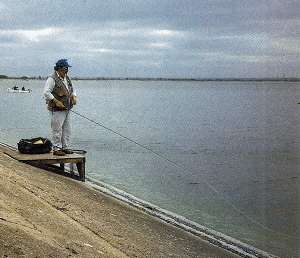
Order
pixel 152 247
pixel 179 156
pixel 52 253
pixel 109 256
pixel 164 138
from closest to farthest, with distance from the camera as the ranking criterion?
pixel 52 253 < pixel 109 256 < pixel 152 247 < pixel 179 156 < pixel 164 138

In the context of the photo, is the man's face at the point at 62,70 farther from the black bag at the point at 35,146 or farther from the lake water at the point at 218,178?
the lake water at the point at 218,178

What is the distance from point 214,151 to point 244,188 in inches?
252

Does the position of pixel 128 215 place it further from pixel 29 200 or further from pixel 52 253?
pixel 52 253

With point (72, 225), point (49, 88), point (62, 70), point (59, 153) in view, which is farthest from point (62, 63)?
point (72, 225)

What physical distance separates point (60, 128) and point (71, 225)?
143 inches

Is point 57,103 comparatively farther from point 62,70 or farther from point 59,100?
point 62,70

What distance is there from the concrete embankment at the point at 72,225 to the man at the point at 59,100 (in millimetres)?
809

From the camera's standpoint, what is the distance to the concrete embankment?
397 cm

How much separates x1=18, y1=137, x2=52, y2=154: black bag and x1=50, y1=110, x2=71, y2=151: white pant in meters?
0.23

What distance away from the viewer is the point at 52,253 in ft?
12.4

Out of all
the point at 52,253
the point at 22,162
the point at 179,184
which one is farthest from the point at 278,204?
the point at 52,253

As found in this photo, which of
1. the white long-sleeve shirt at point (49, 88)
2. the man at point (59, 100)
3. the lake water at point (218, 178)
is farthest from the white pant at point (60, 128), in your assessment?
the lake water at point (218, 178)

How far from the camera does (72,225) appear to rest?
4953 millimetres

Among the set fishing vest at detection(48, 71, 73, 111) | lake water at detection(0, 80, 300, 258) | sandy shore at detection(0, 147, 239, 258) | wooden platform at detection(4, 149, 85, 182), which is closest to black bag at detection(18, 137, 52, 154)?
wooden platform at detection(4, 149, 85, 182)
